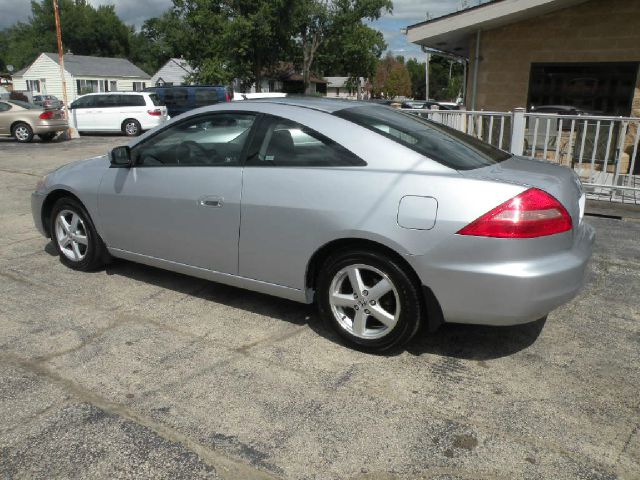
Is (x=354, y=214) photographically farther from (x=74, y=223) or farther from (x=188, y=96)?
(x=188, y=96)

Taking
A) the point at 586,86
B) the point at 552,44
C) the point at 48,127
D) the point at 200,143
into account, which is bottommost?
the point at 48,127

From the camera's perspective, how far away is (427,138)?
3.67 meters

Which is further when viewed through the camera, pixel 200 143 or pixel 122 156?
pixel 122 156

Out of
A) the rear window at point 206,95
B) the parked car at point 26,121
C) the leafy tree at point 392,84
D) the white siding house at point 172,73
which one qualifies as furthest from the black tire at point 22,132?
the leafy tree at point 392,84

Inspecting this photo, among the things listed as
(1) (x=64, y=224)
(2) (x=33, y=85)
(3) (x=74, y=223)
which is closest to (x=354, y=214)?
(3) (x=74, y=223)

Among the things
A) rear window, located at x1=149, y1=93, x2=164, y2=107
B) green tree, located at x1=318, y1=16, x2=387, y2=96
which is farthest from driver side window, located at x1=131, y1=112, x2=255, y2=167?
green tree, located at x1=318, y1=16, x2=387, y2=96

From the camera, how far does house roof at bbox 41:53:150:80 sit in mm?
49625

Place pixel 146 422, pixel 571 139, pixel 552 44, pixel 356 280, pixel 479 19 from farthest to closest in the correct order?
pixel 552 44 → pixel 479 19 → pixel 571 139 → pixel 356 280 → pixel 146 422

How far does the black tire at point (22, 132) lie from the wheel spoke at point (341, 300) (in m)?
17.9

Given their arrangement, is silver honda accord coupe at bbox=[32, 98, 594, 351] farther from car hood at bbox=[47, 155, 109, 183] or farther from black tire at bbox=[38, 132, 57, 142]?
black tire at bbox=[38, 132, 57, 142]

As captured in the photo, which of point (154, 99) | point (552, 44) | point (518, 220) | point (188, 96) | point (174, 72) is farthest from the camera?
point (174, 72)

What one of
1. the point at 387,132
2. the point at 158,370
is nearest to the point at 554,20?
the point at 387,132

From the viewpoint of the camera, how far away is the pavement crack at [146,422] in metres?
2.45

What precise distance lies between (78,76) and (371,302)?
52.6 meters
